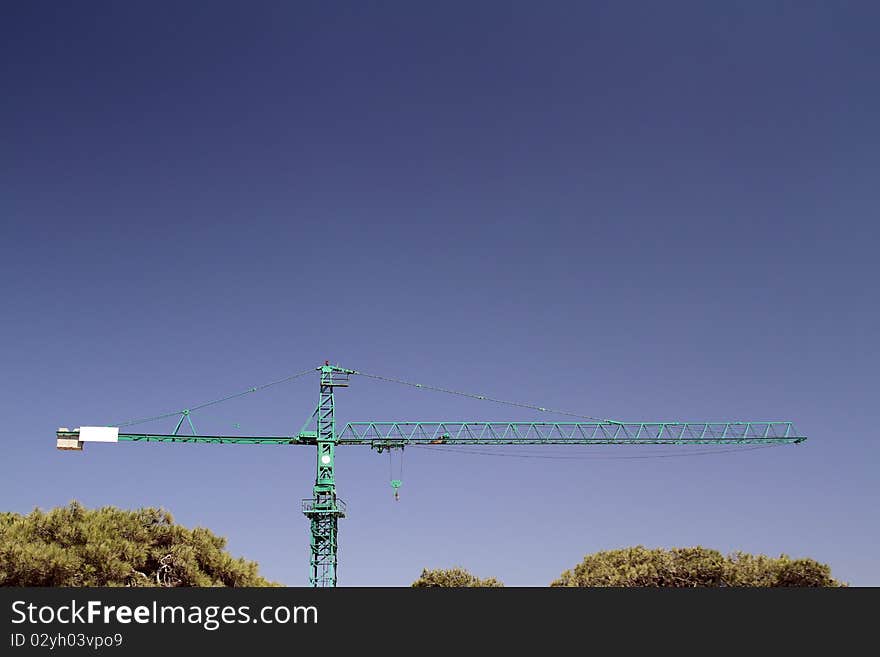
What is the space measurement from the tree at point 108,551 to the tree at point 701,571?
3421 centimetres

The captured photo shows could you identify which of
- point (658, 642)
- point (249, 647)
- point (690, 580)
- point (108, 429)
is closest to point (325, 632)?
point (249, 647)

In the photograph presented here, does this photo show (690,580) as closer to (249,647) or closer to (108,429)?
(249,647)

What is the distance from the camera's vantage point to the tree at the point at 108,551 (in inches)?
2082

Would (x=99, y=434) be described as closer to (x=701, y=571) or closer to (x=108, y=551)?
(x=108, y=551)

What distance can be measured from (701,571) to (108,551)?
1941 inches

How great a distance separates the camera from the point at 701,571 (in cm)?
7575

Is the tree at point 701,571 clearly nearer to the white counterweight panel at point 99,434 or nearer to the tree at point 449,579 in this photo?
the tree at point 449,579

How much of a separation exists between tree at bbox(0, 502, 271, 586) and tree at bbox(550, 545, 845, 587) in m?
34.2

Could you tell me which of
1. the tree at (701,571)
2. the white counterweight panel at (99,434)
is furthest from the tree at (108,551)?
the white counterweight panel at (99,434)

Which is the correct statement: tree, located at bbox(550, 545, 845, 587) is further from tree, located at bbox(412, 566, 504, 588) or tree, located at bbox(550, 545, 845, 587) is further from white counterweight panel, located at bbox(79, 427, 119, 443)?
white counterweight panel, located at bbox(79, 427, 119, 443)

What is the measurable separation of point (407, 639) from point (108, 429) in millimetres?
70144

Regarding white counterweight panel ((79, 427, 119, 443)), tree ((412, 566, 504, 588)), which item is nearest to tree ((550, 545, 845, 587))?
tree ((412, 566, 504, 588))

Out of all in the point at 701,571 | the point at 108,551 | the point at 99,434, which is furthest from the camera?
the point at 99,434

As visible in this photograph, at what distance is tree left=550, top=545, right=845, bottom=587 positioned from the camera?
237 feet
